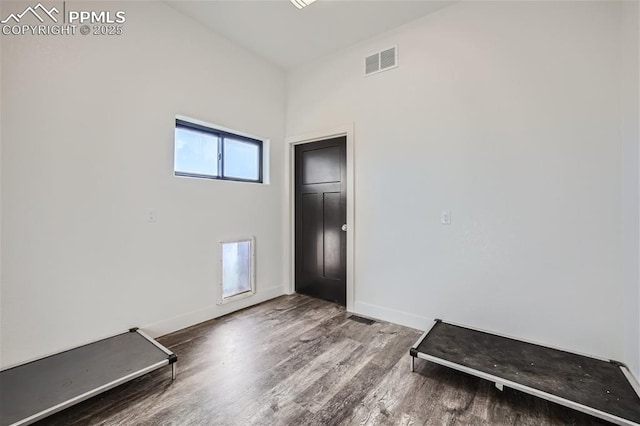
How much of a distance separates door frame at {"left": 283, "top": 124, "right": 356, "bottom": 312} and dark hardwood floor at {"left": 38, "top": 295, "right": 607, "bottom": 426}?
0.87 metres

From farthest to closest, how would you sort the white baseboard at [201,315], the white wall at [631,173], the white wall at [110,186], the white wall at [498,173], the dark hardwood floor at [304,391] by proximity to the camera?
the white baseboard at [201,315] < the white wall at [498,173] < the white wall at [110,186] < the white wall at [631,173] < the dark hardwood floor at [304,391]

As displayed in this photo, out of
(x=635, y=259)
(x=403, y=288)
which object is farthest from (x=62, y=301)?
(x=635, y=259)

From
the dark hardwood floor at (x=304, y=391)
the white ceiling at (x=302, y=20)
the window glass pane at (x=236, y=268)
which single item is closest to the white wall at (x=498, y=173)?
the white ceiling at (x=302, y=20)

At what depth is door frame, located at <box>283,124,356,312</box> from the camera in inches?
127

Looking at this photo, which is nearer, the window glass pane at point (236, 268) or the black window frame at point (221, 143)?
the black window frame at point (221, 143)

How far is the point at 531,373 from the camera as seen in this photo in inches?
70.8

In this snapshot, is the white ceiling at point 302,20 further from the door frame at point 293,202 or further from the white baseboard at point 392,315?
the white baseboard at point 392,315

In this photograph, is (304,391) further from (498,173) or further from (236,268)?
(498,173)

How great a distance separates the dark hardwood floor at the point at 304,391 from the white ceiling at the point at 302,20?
315cm

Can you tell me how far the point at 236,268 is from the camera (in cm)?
329

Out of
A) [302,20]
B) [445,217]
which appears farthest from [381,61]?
[445,217]

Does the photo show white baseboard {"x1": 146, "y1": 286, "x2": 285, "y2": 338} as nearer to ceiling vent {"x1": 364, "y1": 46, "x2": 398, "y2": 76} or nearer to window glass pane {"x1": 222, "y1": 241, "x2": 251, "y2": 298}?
window glass pane {"x1": 222, "y1": 241, "x2": 251, "y2": 298}

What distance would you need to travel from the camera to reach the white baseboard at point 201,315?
2.57 m

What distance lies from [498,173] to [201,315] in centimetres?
320
